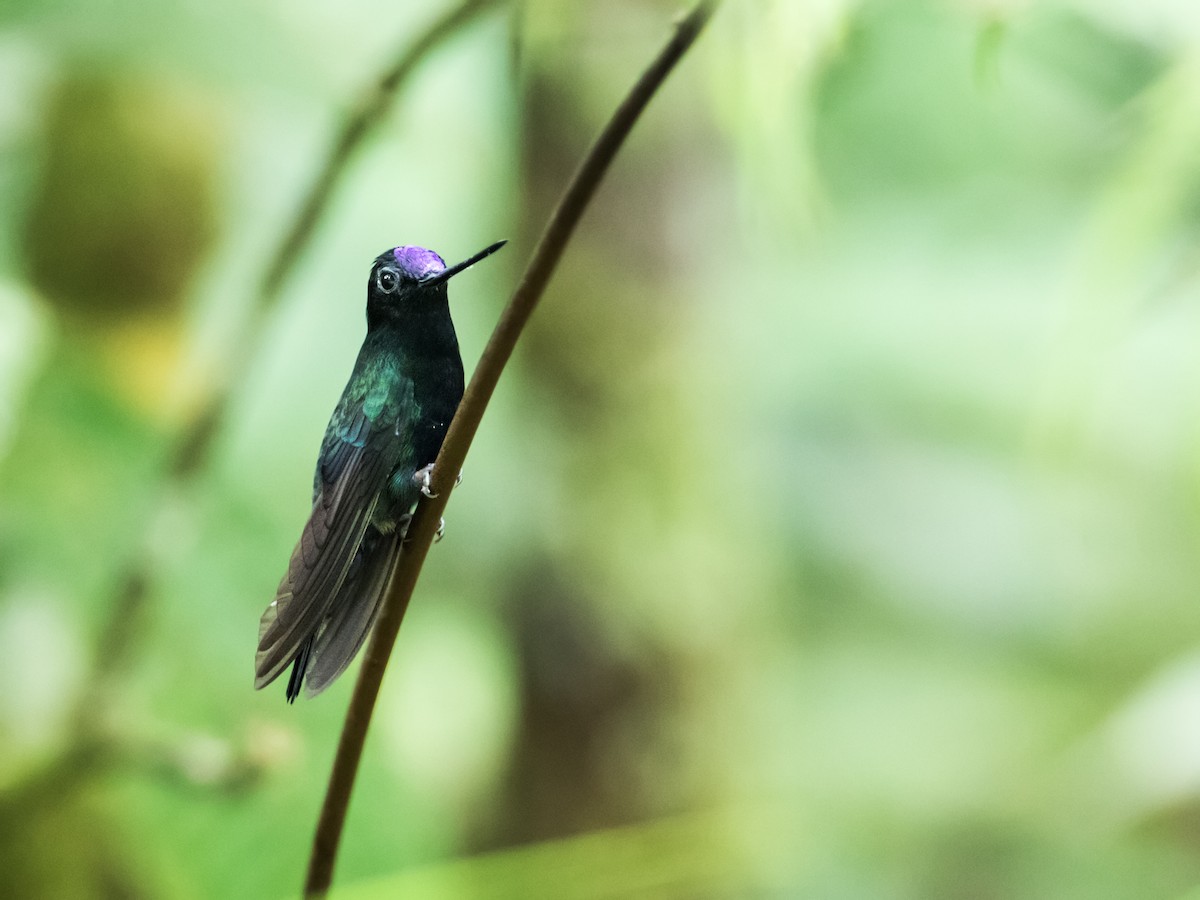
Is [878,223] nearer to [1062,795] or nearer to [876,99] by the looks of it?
[876,99]

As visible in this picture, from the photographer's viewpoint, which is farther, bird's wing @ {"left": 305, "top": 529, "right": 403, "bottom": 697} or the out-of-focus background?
the out-of-focus background

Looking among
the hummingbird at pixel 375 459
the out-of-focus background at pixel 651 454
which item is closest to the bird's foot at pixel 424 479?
the hummingbird at pixel 375 459

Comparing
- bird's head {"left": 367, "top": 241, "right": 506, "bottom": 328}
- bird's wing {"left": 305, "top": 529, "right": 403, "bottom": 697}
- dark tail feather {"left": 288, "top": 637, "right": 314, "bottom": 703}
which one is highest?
bird's head {"left": 367, "top": 241, "right": 506, "bottom": 328}

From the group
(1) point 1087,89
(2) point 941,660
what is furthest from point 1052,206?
(2) point 941,660

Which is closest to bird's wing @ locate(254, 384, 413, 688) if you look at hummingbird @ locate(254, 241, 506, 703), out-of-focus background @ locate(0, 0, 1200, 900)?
hummingbird @ locate(254, 241, 506, 703)

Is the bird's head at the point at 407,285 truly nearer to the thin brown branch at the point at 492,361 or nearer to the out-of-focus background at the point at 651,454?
the thin brown branch at the point at 492,361

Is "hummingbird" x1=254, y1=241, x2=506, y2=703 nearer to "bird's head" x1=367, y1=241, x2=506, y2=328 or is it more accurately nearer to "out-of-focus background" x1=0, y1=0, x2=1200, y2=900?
"bird's head" x1=367, y1=241, x2=506, y2=328

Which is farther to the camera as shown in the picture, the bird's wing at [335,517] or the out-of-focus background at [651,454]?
the out-of-focus background at [651,454]

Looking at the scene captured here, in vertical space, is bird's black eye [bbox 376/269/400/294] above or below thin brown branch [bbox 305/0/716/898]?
above

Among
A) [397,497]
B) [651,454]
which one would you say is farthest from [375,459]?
[651,454]
